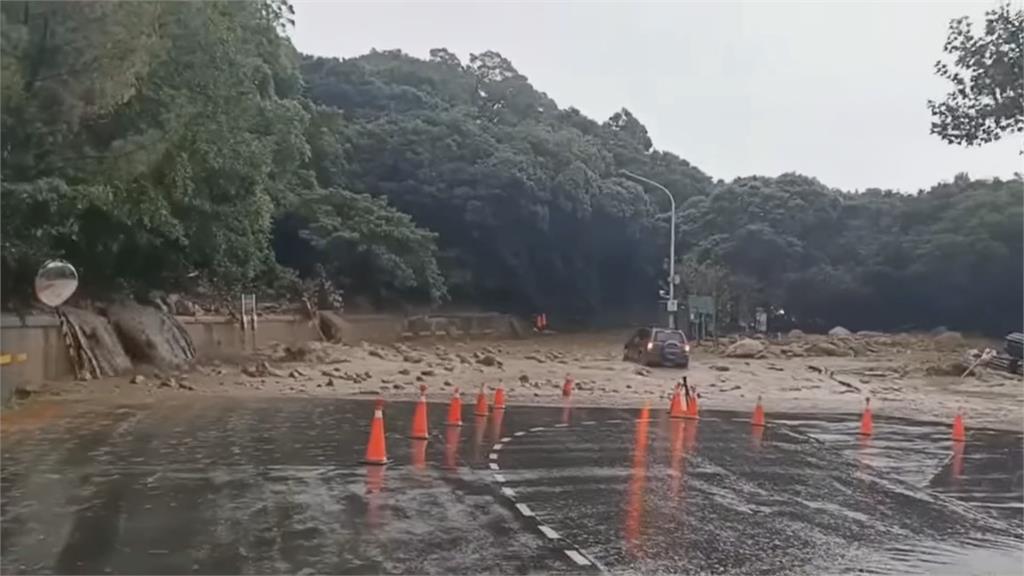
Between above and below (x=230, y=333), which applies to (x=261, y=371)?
below

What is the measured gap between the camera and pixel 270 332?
46156mm

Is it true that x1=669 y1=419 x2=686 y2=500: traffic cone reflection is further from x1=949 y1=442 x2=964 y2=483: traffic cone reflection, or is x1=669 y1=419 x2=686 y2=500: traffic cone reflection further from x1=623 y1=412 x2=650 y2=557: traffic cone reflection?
x1=949 y1=442 x2=964 y2=483: traffic cone reflection

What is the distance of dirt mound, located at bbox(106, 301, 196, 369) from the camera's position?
3350 cm

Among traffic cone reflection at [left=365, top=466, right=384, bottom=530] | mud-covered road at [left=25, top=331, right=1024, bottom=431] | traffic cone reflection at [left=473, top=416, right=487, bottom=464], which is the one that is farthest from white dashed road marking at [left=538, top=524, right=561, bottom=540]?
mud-covered road at [left=25, top=331, right=1024, bottom=431]

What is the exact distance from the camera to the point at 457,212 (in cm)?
6444

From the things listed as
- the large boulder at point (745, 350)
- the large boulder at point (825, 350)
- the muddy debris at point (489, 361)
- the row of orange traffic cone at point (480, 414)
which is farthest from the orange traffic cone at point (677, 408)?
the large boulder at point (825, 350)

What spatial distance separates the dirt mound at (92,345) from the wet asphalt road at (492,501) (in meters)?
9.12

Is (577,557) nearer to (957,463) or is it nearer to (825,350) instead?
(957,463)

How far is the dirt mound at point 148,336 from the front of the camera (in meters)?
33.5

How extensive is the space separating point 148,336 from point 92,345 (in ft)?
11.1

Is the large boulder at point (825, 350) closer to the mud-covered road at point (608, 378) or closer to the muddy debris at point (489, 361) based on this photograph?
the mud-covered road at point (608, 378)

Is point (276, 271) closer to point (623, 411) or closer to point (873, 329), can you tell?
point (623, 411)

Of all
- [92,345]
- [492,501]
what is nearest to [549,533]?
[492,501]

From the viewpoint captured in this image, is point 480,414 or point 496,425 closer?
point 496,425
